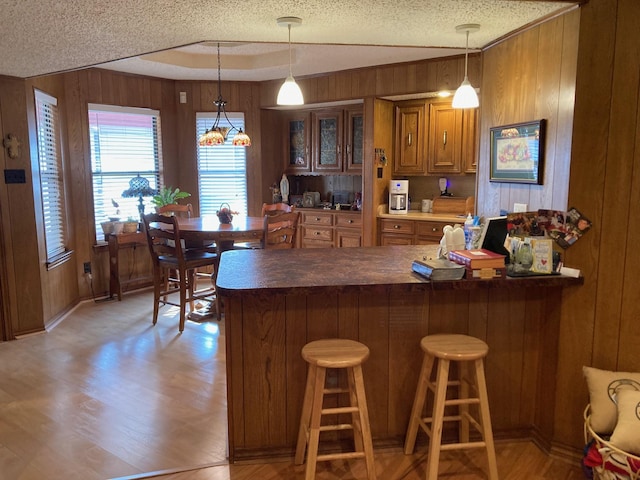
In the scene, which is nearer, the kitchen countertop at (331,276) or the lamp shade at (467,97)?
the kitchen countertop at (331,276)

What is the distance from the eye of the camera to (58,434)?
260 centimetres

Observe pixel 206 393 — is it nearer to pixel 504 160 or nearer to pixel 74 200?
pixel 504 160

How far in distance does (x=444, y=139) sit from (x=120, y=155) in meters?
3.44

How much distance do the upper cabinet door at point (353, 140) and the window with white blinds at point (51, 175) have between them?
2946 millimetres

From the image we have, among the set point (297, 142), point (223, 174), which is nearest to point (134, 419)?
point (223, 174)

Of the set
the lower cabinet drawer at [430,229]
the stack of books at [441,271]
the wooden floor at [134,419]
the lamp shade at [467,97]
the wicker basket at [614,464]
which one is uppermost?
the lamp shade at [467,97]

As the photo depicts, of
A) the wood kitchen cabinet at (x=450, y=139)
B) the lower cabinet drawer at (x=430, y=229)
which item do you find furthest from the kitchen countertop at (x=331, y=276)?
the wood kitchen cabinet at (x=450, y=139)

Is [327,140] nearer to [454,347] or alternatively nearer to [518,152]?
[518,152]

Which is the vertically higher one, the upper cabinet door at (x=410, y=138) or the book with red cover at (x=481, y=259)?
the upper cabinet door at (x=410, y=138)

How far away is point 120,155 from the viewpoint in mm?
5312

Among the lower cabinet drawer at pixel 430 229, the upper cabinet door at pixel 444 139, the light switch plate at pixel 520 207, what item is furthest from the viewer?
the upper cabinet door at pixel 444 139

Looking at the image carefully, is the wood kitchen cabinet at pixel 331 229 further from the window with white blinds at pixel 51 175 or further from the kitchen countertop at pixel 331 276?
the kitchen countertop at pixel 331 276

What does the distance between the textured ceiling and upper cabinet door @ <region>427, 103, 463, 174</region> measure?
214 centimetres

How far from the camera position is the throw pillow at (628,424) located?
194 cm
